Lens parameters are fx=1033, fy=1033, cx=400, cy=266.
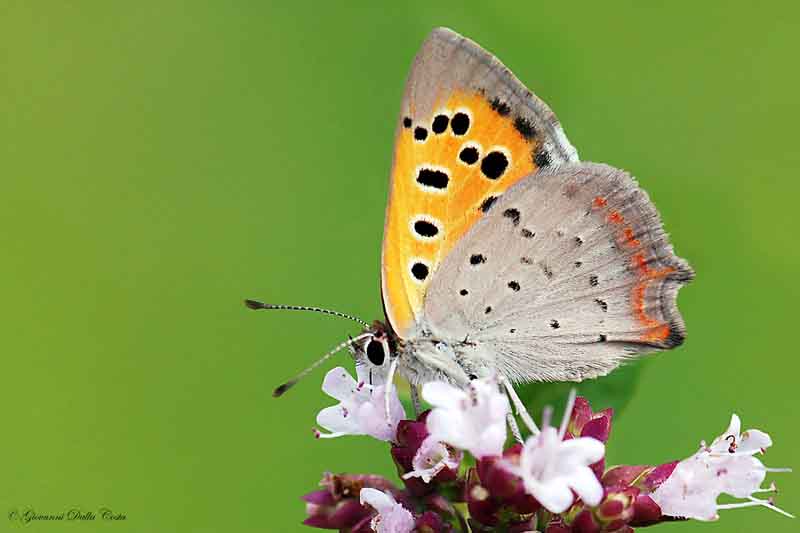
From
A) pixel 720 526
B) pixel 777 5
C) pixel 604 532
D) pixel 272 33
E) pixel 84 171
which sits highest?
pixel 777 5

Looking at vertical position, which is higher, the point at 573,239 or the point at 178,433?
the point at 573,239

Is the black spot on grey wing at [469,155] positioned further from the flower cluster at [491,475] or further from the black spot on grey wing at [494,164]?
the flower cluster at [491,475]

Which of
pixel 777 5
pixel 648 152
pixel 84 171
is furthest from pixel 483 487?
pixel 777 5

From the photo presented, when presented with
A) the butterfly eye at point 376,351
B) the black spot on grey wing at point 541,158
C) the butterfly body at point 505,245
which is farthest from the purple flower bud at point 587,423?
the black spot on grey wing at point 541,158

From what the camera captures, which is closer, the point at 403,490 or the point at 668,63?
the point at 403,490

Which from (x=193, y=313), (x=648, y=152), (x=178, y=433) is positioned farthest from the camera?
(x=648, y=152)

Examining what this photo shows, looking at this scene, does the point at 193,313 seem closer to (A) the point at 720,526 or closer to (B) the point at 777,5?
(A) the point at 720,526
